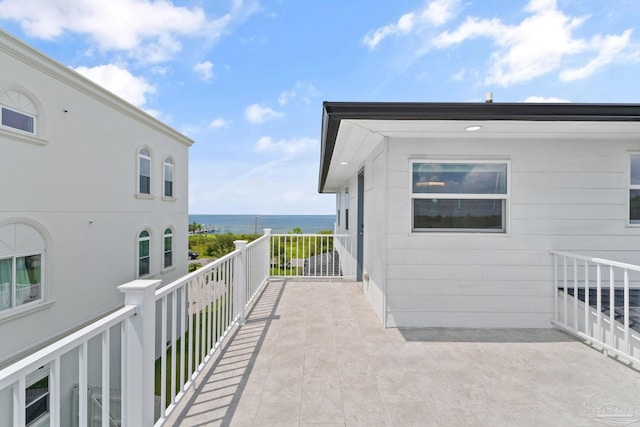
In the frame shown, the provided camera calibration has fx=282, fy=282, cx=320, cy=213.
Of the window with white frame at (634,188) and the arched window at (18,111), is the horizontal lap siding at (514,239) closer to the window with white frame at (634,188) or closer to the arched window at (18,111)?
the window with white frame at (634,188)

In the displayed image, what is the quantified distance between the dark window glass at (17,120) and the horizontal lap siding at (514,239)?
25.5 feet

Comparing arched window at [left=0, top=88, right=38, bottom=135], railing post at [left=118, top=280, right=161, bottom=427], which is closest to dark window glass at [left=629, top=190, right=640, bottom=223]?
railing post at [left=118, top=280, right=161, bottom=427]

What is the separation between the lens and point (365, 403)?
1.99 metres

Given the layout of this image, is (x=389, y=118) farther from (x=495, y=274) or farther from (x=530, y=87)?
(x=530, y=87)

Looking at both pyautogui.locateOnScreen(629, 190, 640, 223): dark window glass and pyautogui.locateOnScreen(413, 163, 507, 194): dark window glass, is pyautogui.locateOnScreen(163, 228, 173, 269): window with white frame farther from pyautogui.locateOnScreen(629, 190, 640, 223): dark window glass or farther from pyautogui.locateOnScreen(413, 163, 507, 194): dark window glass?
pyautogui.locateOnScreen(629, 190, 640, 223): dark window glass

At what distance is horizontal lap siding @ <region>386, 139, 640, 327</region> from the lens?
3369mm

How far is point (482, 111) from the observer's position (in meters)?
2.52

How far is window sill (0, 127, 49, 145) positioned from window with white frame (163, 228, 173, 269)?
18.2 feet

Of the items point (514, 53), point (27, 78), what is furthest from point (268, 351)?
point (27, 78)

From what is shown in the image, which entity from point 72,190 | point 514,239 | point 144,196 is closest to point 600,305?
point 514,239

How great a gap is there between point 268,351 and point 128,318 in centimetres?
161

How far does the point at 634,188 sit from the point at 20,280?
1071 cm

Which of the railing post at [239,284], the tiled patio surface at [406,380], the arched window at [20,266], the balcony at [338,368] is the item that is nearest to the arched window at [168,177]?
the arched window at [20,266]

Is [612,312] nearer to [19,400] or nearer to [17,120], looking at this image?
[19,400]
